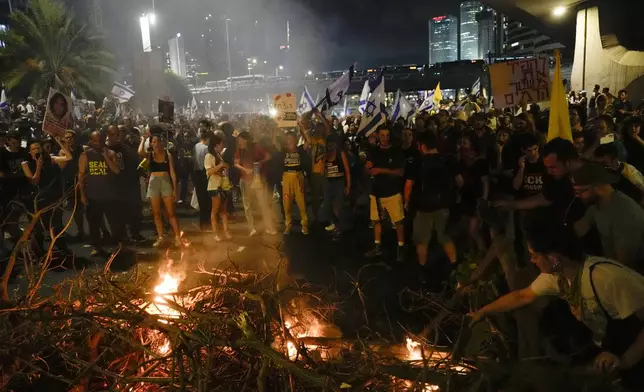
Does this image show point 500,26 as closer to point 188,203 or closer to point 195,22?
point 195,22

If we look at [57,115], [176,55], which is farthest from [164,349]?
[176,55]

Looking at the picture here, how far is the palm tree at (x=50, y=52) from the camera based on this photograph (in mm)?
29750

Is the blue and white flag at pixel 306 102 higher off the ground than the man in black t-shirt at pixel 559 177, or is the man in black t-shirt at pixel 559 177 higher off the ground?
the blue and white flag at pixel 306 102

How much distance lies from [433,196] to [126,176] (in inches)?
213

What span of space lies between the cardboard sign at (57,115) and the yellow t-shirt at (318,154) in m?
4.71

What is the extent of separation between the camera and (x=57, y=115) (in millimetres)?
9734

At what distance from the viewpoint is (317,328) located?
13.9 ft

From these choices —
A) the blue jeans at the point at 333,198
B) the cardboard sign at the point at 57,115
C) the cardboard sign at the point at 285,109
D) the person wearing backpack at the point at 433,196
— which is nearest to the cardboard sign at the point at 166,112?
the cardboard sign at the point at 57,115

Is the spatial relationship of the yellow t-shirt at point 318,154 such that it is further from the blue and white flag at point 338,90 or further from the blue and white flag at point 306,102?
the blue and white flag at point 306,102

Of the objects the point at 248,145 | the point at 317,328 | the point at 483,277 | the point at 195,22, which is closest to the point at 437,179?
the point at 483,277

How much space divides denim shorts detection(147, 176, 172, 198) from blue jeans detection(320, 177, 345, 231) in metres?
2.82

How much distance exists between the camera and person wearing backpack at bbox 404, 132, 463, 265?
6.82 metres

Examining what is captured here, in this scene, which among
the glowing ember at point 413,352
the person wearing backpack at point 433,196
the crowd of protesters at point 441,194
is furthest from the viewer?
the person wearing backpack at point 433,196

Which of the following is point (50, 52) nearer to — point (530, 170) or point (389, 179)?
point (389, 179)
